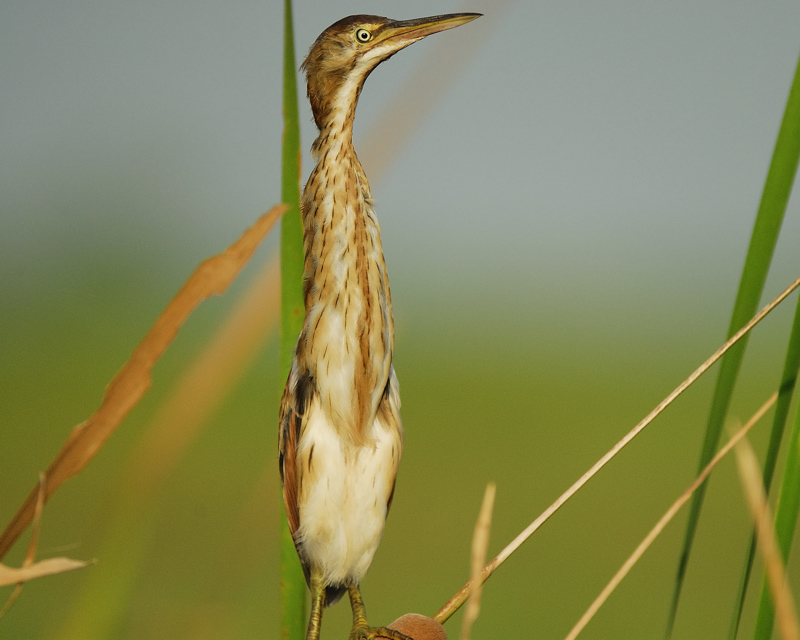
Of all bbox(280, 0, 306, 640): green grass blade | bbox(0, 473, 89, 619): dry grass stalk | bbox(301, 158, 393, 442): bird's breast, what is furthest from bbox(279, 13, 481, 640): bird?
bbox(0, 473, 89, 619): dry grass stalk

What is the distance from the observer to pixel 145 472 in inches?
22.7

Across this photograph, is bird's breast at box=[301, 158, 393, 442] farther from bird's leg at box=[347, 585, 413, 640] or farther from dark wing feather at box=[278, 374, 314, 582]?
bird's leg at box=[347, 585, 413, 640]

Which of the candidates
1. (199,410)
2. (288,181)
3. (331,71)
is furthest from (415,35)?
(199,410)

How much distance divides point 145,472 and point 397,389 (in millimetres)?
339

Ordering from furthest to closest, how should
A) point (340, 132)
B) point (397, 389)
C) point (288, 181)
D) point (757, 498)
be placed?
point (397, 389) < point (340, 132) < point (288, 181) < point (757, 498)

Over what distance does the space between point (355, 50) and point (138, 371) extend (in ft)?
1.48

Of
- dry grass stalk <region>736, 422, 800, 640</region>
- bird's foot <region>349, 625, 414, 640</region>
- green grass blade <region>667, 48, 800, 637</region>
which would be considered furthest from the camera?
bird's foot <region>349, 625, 414, 640</region>

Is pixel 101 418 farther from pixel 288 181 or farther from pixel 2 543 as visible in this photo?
pixel 288 181

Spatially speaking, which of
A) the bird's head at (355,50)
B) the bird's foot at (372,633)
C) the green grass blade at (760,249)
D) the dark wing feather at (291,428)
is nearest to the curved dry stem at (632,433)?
the green grass blade at (760,249)

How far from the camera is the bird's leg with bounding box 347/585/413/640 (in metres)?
0.71

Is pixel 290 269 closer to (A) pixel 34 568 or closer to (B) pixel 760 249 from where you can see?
(A) pixel 34 568

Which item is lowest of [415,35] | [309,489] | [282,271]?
[309,489]

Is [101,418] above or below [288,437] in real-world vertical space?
above

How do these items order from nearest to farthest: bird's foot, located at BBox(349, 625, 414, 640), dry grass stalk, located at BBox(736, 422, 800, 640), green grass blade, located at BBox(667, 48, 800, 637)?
dry grass stalk, located at BBox(736, 422, 800, 640)
green grass blade, located at BBox(667, 48, 800, 637)
bird's foot, located at BBox(349, 625, 414, 640)
